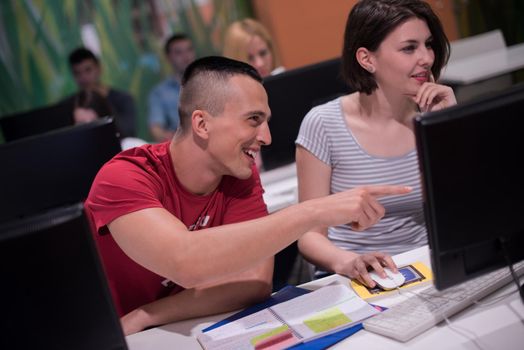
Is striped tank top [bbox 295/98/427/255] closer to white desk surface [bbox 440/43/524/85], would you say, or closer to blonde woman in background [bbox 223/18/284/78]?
blonde woman in background [bbox 223/18/284/78]

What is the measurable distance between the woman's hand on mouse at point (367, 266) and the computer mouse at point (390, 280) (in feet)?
0.04

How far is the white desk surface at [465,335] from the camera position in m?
1.37

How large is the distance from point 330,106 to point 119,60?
4.10m

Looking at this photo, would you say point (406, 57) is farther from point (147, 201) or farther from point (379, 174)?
point (147, 201)

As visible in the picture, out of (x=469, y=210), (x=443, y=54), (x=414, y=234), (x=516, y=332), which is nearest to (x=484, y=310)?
(x=516, y=332)

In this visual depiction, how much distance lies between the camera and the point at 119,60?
6.00 meters

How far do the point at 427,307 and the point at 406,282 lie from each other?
0.55ft

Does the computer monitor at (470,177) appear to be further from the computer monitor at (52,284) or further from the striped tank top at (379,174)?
the striped tank top at (379,174)

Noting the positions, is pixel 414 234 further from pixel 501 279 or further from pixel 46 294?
pixel 46 294

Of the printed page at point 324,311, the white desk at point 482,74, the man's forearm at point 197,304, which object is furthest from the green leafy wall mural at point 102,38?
the printed page at point 324,311

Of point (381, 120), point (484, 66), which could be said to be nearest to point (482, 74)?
point (484, 66)

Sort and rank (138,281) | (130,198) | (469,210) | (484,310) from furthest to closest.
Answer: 1. (138,281)
2. (130,198)
3. (484,310)
4. (469,210)

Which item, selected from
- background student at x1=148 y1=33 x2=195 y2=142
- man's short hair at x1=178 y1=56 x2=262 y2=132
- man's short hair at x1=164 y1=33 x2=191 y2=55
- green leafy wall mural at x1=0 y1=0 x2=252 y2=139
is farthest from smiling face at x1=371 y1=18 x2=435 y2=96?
green leafy wall mural at x1=0 y1=0 x2=252 y2=139

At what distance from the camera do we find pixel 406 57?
7.03 feet
